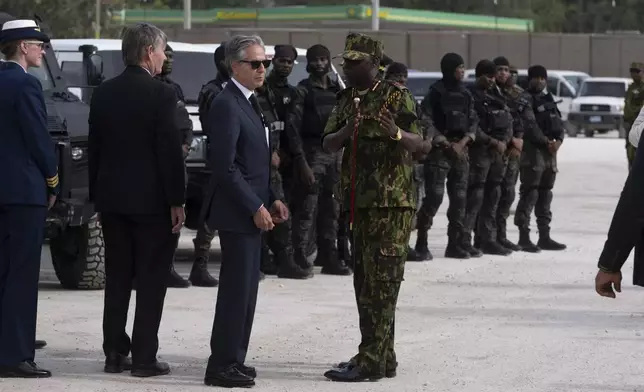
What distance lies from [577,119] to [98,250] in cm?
3570

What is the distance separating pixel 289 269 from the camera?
13.9 metres

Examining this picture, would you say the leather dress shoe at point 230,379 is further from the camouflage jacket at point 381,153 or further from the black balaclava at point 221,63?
the black balaclava at point 221,63

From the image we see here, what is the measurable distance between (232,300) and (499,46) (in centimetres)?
5154

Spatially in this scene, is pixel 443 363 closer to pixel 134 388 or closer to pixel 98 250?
pixel 134 388

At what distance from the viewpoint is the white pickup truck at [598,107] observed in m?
46.4

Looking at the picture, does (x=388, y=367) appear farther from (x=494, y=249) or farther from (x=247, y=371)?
(x=494, y=249)

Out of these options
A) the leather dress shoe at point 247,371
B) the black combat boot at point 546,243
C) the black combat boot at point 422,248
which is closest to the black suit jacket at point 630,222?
the leather dress shoe at point 247,371

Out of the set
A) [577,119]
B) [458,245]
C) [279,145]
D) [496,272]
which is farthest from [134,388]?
[577,119]

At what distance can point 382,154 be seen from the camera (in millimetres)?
8758

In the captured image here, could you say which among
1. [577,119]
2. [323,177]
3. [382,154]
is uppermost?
[382,154]

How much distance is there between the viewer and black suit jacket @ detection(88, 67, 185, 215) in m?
8.64

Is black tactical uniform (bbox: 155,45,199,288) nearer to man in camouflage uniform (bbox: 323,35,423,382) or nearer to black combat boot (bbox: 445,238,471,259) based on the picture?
man in camouflage uniform (bbox: 323,35,423,382)

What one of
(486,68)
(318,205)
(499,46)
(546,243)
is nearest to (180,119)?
(318,205)

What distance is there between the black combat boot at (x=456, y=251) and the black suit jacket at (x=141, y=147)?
7604 millimetres
